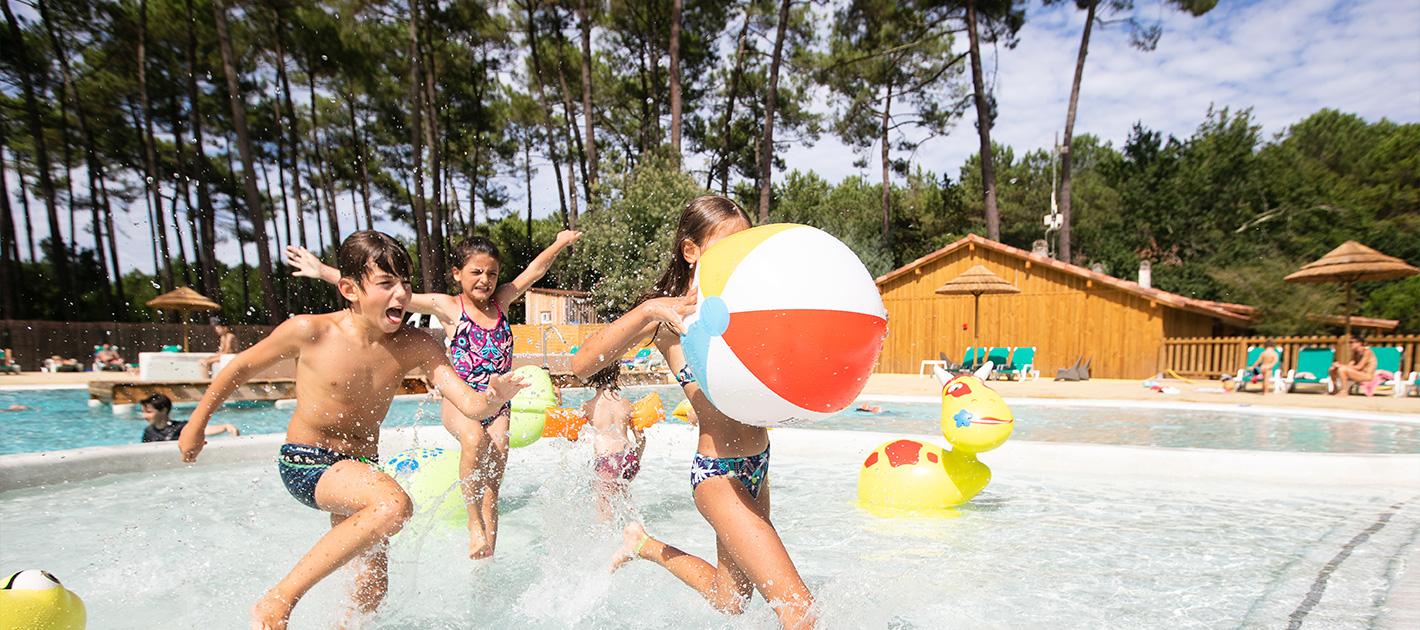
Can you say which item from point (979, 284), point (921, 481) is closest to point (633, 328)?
point (921, 481)

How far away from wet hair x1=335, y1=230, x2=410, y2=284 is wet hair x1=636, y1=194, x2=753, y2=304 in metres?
0.92

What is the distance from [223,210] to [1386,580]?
1597 inches

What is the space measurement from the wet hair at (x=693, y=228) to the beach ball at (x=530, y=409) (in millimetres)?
2623

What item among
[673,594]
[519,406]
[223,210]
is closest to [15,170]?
[223,210]

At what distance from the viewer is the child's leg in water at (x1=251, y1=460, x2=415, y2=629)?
241 cm

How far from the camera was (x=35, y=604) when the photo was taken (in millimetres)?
2205

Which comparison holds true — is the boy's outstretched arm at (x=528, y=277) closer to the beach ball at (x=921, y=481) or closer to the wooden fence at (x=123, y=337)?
the beach ball at (x=921, y=481)

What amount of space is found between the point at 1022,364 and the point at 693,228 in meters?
19.9

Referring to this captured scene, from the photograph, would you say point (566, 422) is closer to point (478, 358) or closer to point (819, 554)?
point (478, 358)

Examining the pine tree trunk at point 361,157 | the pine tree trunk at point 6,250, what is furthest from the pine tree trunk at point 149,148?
the pine tree trunk at point 361,157

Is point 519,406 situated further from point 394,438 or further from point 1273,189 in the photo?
point 1273,189

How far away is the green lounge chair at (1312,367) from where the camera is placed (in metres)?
15.8

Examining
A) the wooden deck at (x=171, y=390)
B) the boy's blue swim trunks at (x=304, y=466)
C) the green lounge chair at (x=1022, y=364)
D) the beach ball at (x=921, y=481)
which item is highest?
the boy's blue swim trunks at (x=304, y=466)

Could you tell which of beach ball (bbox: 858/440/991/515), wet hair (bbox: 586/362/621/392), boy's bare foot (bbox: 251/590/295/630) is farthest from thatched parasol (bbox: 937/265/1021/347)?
boy's bare foot (bbox: 251/590/295/630)
